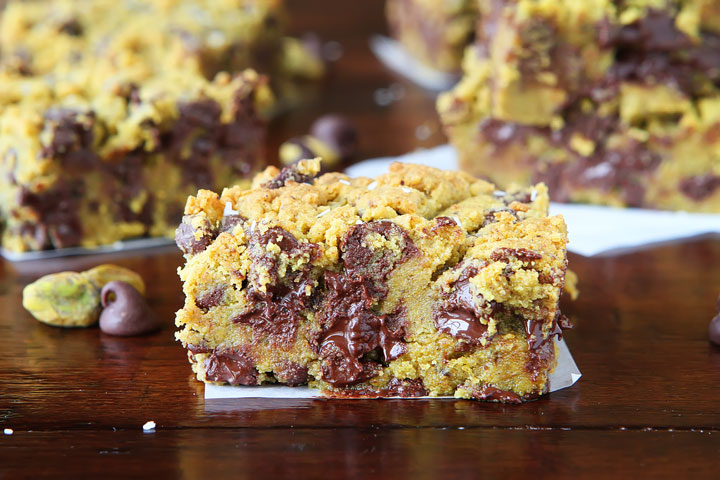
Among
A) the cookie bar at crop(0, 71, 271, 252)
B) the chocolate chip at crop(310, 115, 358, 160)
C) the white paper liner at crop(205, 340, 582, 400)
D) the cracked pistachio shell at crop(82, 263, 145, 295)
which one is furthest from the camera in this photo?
the chocolate chip at crop(310, 115, 358, 160)

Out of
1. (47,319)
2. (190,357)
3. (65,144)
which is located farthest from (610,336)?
(65,144)

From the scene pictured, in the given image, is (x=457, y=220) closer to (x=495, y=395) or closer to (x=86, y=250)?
(x=495, y=395)

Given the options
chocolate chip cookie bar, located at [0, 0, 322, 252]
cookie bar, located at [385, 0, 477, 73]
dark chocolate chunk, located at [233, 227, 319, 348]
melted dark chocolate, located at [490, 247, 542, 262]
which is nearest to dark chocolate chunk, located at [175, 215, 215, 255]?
dark chocolate chunk, located at [233, 227, 319, 348]

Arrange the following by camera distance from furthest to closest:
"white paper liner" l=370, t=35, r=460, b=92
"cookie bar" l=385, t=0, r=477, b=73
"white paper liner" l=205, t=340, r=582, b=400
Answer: "white paper liner" l=370, t=35, r=460, b=92 → "cookie bar" l=385, t=0, r=477, b=73 → "white paper liner" l=205, t=340, r=582, b=400

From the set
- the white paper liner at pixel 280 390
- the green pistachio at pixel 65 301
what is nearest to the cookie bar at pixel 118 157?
the green pistachio at pixel 65 301

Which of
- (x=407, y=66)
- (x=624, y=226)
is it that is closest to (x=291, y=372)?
(x=624, y=226)

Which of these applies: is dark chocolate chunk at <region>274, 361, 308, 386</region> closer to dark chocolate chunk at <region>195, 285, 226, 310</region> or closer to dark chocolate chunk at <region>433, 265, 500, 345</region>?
dark chocolate chunk at <region>195, 285, 226, 310</region>

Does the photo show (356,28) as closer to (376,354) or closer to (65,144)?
(65,144)
